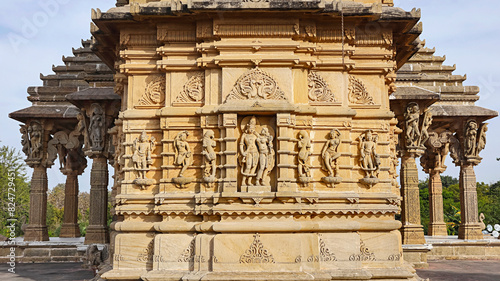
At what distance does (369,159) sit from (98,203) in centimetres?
1082

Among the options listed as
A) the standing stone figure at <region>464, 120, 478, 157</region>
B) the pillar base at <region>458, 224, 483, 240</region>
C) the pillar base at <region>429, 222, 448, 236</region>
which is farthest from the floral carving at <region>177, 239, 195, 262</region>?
the pillar base at <region>429, 222, 448, 236</region>

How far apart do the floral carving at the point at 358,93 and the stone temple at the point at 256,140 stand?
0.8 inches

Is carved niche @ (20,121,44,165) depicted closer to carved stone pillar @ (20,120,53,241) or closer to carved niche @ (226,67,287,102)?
carved stone pillar @ (20,120,53,241)

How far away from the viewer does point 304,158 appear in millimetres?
10461

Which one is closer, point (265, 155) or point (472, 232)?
point (265, 155)

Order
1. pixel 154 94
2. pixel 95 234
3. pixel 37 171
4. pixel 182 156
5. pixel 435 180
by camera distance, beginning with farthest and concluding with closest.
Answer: pixel 435 180, pixel 37 171, pixel 95 234, pixel 154 94, pixel 182 156

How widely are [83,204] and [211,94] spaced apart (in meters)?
49.5

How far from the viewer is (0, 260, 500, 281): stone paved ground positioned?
14.4 m

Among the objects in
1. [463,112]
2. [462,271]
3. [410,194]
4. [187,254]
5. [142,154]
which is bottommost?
[462,271]

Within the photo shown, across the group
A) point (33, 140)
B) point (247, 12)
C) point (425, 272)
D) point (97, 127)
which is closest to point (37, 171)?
point (33, 140)

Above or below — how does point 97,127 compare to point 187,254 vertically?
above

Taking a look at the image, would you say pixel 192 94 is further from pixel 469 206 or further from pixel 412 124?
pixel 469 206

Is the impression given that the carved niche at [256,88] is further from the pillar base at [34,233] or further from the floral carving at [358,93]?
the pillar base at [34,233]

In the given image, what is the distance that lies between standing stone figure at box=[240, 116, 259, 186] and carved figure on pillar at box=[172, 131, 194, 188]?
3.58 feet
